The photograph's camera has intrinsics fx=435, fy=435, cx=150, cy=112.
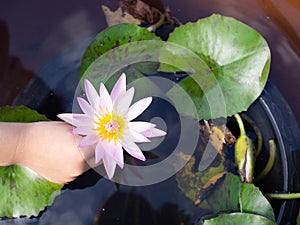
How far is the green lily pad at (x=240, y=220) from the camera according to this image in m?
1.06

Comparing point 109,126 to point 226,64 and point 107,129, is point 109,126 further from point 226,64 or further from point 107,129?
point 226,64

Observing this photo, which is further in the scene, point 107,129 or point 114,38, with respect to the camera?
point 114,38

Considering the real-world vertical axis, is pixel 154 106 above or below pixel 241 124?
below

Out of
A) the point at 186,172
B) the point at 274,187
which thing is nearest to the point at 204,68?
the point at 186,172

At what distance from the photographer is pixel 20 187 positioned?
1149mm

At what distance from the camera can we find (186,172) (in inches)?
48.9

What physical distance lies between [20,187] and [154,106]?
1.45 ft

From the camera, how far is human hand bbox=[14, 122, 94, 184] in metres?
1.12

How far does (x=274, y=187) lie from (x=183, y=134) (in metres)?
0.30

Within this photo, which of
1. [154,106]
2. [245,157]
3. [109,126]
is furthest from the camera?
[154,106]

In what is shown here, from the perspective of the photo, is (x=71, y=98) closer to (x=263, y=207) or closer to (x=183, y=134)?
(x=183, y=134)

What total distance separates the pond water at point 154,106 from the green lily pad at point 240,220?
0.50ft

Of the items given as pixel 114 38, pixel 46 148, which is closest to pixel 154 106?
pixel 114 38

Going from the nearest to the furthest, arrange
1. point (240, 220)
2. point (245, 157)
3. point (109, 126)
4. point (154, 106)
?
point (109, 126) < point (240, 220) < point (245, 157) < point (154, 106)
